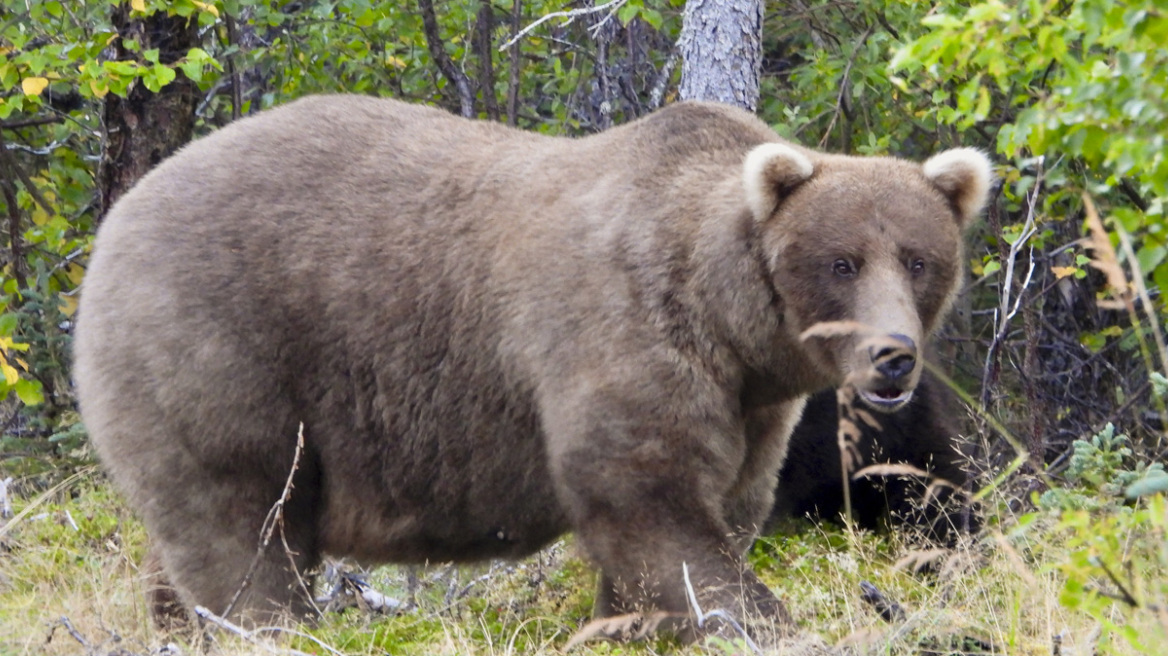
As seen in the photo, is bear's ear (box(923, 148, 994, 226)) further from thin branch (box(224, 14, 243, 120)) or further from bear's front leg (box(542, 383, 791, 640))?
thin branch (box(224, 14, 243, 120))

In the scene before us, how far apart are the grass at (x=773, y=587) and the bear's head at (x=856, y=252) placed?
78 cm

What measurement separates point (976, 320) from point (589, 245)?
248 inches

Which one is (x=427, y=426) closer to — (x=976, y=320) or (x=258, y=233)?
(x=258, y=233)

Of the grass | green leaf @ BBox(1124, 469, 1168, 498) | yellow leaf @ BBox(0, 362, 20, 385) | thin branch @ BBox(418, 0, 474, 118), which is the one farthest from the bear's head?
thin branch @ BBox(418, 0, 474, 118)

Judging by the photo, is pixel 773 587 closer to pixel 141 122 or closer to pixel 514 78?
pixel 514 78

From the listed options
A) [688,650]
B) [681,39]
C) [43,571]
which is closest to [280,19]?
[681,39]

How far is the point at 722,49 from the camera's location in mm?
6789

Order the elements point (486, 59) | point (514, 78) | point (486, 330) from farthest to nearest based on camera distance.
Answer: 1. point (486, 59)
2. point (514, 78)
3. point (486, 330)

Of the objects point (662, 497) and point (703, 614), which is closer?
point (703, 614)

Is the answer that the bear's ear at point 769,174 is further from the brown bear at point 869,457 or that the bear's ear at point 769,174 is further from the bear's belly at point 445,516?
the brown bear at point 869,457

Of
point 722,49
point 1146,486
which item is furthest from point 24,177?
point 1146,486

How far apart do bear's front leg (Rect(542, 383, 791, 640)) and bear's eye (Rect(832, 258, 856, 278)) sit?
0.60 meters

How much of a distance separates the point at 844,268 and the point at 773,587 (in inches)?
68.3

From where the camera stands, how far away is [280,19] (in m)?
8.06
